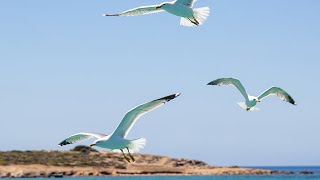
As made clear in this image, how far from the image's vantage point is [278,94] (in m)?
29.8

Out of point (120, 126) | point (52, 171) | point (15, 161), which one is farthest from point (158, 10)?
→ point (15, 161)

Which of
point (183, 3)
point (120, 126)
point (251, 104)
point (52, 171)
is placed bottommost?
point (120, 126)

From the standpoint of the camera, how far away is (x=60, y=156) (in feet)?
386

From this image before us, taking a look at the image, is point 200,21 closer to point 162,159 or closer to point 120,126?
point 120,126

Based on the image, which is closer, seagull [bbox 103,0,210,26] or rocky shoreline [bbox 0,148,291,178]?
seagull [bbox 103,0,210,26]

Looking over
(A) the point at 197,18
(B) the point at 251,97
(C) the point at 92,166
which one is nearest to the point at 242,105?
(B) the point at 251,97

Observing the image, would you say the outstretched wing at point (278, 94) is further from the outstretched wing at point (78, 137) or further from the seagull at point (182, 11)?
the outstretched wing at point (78, 137)

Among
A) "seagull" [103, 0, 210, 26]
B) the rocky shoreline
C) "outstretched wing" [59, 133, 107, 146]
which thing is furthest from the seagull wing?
the rocky shoreline

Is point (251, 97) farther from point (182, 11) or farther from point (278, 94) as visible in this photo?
point (182, 11)

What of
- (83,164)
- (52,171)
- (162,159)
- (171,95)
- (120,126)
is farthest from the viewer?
(162,159)

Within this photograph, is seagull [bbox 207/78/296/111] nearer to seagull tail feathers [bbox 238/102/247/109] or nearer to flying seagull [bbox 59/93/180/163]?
seagull tail feathers [bbox 238/102/247/109]

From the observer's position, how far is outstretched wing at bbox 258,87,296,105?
1147 inches

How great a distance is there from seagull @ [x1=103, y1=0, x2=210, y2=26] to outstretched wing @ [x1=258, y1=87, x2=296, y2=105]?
6598 millimetres

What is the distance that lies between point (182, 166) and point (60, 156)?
61.2 ft
